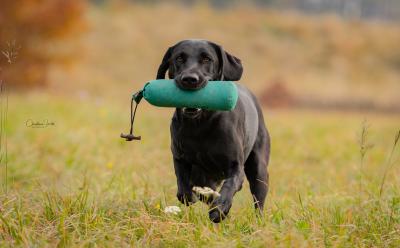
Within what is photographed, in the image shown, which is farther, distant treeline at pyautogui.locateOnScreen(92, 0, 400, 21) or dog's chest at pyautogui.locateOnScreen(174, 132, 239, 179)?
distant treeline at pyautogui.locateOnScreen(92, 0, 400, 21)

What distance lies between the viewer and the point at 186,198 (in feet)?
16.2

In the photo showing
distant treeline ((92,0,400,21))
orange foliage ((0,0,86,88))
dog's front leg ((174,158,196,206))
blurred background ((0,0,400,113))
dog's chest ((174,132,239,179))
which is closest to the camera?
dog's chest ((174,132,239,179))

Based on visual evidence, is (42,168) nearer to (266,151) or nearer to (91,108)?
(266,151)

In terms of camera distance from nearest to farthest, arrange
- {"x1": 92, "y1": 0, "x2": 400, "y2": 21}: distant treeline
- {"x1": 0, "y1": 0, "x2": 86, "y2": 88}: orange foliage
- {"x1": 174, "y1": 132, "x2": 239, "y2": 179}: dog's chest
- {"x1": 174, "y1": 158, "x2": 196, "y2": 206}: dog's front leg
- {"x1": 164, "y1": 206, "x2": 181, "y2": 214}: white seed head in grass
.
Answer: {"x1": 164, "y1": 206, "x2": 181, "y2": 214}: white seed head in grass, {"x1": 174, "y1": 132, "x2": 239, "y2": 179}: dog's chest, {"x1": 174, "y1": 158, "x2": 196, "y2": 206}: dog's front leg, {"x1": 0, "y1": 0, "x2": 86, "y2": 88}: orange foliage, {"x1": 92, "y1": 0, "x2": 400, "y2": 21}: distant treeline

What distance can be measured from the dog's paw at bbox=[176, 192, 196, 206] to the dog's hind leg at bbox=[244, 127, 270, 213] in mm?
634

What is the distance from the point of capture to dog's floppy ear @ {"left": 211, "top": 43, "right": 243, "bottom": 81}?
502cm

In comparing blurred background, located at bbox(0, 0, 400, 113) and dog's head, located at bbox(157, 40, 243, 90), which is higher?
blurred background, located at bbox(0, 0, 400, 113)

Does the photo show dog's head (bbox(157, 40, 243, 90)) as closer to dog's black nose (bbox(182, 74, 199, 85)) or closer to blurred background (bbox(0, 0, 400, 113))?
dog's black nose (bbox(182, 74, 199, 85))

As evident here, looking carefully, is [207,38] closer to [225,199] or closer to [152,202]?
[152,202]

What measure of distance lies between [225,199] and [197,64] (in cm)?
101

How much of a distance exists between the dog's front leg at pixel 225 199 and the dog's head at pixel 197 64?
2.47 feet

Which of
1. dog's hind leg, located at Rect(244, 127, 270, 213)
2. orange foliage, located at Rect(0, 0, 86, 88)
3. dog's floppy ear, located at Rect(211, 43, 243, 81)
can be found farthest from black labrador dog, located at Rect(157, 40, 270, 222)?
orange foliage, located at Rect(0, 0, 86, 88)

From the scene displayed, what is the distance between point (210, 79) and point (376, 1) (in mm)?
74619

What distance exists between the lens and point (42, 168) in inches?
324
